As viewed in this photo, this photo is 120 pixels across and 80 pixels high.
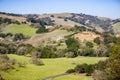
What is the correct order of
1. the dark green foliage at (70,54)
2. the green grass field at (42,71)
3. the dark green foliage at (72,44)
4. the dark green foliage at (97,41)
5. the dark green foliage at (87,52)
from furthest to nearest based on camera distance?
the dark green foliage at (97,41) → the dark green foliage at (87,52) → the dark green foliage at (72,44) → the dark green foliage at (70,54) → the green grass field at (42,71)

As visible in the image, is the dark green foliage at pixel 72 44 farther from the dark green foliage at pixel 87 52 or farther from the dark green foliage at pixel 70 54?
the dark green foliage at pixel 70 54

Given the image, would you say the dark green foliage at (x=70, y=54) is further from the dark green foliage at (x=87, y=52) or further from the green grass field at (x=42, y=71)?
the green grass field at (x=42, y=71)

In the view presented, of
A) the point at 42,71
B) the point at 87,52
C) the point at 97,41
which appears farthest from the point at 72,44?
the point at 42,71

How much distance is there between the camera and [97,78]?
252ft

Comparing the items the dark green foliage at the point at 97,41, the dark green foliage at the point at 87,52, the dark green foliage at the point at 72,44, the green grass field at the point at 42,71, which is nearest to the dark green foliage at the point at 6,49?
the dark green foliage at the point at 72,44

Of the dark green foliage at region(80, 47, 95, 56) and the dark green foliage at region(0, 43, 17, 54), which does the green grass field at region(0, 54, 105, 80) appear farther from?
the dark green foliage at region(0, 43, 17, 54)

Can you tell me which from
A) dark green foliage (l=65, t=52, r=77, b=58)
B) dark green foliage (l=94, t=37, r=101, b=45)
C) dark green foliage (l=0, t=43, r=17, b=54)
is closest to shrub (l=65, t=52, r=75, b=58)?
dark green foliage (l=65, t=52, r=77, b=58)

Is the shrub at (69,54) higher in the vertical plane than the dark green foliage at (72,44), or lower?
lower

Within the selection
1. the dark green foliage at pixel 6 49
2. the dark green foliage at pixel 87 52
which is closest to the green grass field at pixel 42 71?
the dark green foliage at pixel 87 52

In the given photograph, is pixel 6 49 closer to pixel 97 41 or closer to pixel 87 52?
pixel 87 52

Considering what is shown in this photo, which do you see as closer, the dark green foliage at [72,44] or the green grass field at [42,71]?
the green grass field at [42,71]

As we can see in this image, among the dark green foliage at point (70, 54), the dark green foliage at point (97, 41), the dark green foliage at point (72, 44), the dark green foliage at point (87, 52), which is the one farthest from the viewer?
the dark green foliage at point (97, 41)

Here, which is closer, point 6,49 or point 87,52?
point 6,49

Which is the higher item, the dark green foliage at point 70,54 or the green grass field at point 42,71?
the green grass field at point 42,71
